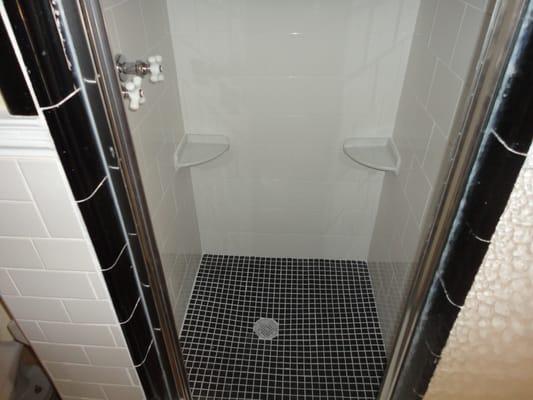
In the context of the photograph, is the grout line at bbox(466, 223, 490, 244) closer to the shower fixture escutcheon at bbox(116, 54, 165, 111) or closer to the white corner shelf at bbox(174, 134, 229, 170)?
the shower fixture escutcheon at bbox(116, 54, 165, 111)

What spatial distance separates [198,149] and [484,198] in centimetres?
114

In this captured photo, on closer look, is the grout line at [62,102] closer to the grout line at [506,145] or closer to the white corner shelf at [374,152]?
the grout line at [506,145]

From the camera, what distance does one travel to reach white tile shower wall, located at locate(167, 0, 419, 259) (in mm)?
1339

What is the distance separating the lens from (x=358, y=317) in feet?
5.42

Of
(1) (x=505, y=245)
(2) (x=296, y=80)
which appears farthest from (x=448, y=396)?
(2) (x=296, y=80)

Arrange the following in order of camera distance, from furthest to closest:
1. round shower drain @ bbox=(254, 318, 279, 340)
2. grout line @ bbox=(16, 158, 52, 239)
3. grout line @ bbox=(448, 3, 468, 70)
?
round shower drain @ bbox=(254, 318, 279, 340) < grout line @ bbox=(448, 3, 468, 70) < grout line @ bbox=(16, 158, 52, 239)

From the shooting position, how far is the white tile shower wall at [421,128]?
970 millimetres

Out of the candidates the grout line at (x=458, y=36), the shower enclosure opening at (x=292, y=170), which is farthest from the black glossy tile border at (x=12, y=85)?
the grout line at (x=458, y=36)

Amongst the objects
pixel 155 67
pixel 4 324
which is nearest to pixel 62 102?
pixel 155 67

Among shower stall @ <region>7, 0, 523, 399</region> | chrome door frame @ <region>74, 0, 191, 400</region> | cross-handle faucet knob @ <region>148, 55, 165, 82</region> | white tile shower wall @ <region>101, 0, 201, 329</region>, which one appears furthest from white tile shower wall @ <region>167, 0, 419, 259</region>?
chrome door frame @ <region>74, 0, 191, 400</region>

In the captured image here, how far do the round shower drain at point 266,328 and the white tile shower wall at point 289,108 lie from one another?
1.31 ft

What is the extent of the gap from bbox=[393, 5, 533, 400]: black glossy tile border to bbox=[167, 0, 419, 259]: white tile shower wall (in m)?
0.84

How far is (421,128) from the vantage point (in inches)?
47.6

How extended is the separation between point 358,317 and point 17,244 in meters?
1.35
